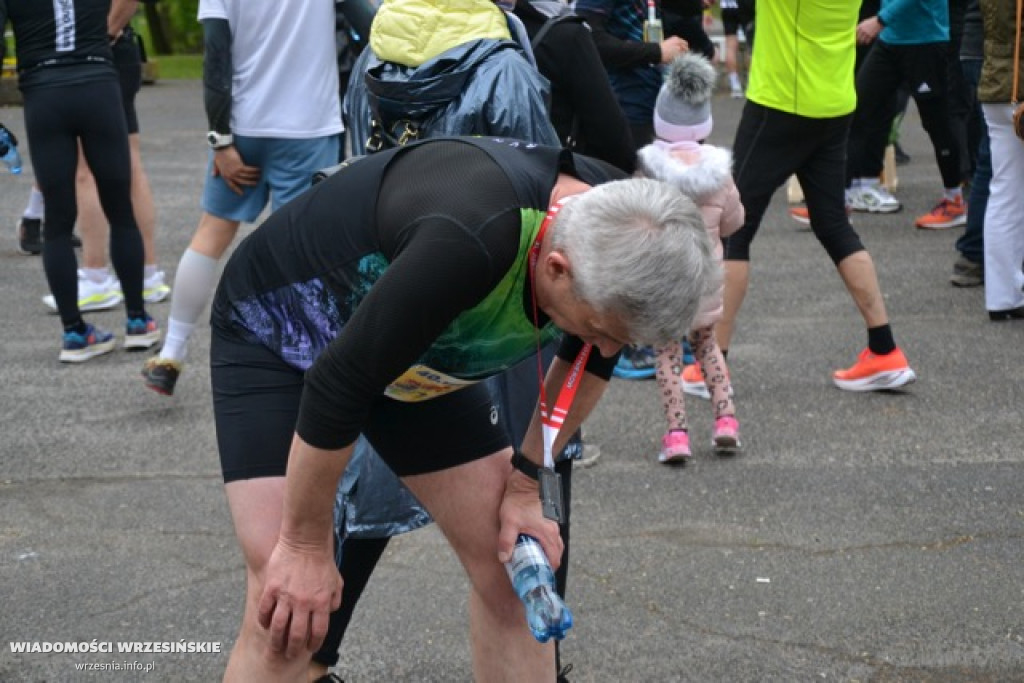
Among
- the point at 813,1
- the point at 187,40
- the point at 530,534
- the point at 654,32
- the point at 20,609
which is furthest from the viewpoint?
the point at 187,40

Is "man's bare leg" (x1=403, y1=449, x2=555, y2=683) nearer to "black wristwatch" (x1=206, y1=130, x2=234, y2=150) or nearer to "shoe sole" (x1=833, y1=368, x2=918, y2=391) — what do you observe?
"black wristwatch" (x1=206, y1=130, x2=234, y2=150)

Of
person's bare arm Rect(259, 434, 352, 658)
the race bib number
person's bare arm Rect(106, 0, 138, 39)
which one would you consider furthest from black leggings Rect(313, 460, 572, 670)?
person's bare arm Rect(106, 0, 138, 39)

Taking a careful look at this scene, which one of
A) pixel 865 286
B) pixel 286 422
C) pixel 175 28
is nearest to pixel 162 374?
pixel 865 286

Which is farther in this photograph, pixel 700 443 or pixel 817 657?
pixel 700 443

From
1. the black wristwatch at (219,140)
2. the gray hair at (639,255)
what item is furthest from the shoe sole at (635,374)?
the gray hair at (639,255)

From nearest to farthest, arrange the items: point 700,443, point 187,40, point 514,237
→ point 514,237 → point 700,443 → point 187,40

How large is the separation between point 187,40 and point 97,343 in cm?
2222

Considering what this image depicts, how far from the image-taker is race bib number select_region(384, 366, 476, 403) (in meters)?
2.72

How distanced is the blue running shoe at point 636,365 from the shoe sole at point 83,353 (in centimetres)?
237

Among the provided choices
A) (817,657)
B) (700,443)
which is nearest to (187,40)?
(700,443)

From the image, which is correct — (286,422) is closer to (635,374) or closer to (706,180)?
(706,180)

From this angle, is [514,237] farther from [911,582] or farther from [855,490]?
[855,490]

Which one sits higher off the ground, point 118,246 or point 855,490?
point 855,490

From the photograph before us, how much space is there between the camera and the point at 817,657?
3697mm
